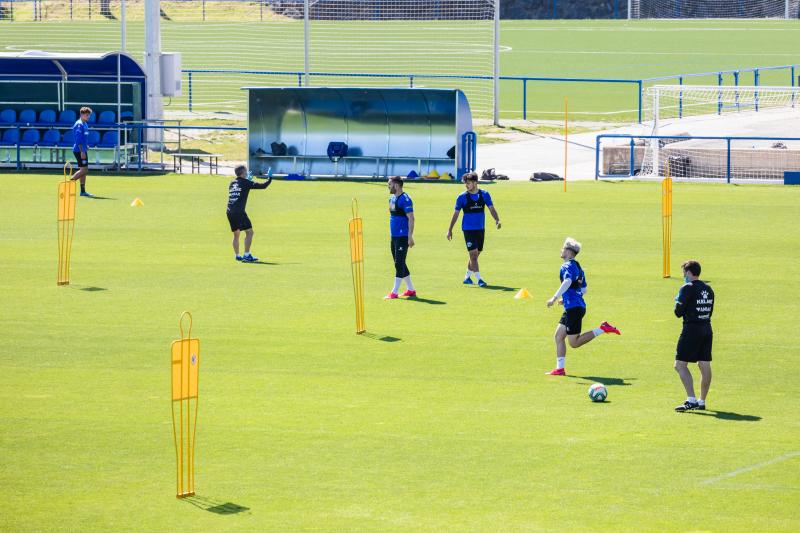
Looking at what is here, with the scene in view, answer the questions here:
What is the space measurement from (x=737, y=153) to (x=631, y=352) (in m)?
23.1

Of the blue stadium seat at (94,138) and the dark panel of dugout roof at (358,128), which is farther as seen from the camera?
the blue stadium seat at (94,138)

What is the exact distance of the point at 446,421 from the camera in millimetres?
15195

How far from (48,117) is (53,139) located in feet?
5.08

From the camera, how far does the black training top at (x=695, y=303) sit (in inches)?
610

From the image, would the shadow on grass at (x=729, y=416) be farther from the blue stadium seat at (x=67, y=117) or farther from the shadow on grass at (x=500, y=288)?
the blue stadium seat at (x=67, y=117)

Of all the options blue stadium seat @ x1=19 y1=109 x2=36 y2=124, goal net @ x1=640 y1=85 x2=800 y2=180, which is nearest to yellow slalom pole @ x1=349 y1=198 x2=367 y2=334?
goal net @ x1=640 y1=85 x2=800 y2=180

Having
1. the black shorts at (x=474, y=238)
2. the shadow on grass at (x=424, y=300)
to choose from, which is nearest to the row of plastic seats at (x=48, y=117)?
the black shorts at (x=474, y=238)

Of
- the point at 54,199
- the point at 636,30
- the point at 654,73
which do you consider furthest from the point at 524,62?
the point at 54,199

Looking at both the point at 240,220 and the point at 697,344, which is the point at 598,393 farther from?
the point at 240,220

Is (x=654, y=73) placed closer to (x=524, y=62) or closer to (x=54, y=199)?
(x=524, y=62)

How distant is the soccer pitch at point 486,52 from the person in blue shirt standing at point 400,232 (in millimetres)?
33576

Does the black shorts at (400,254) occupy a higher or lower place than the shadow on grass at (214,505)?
higher

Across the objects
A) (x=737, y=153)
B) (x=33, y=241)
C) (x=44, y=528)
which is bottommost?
(x=44, y=528)

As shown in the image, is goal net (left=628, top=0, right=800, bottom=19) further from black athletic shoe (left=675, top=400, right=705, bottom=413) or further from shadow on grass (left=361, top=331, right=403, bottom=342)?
Answer: black athletic shoe (left=675, top=400, right=705, bottom=413)
